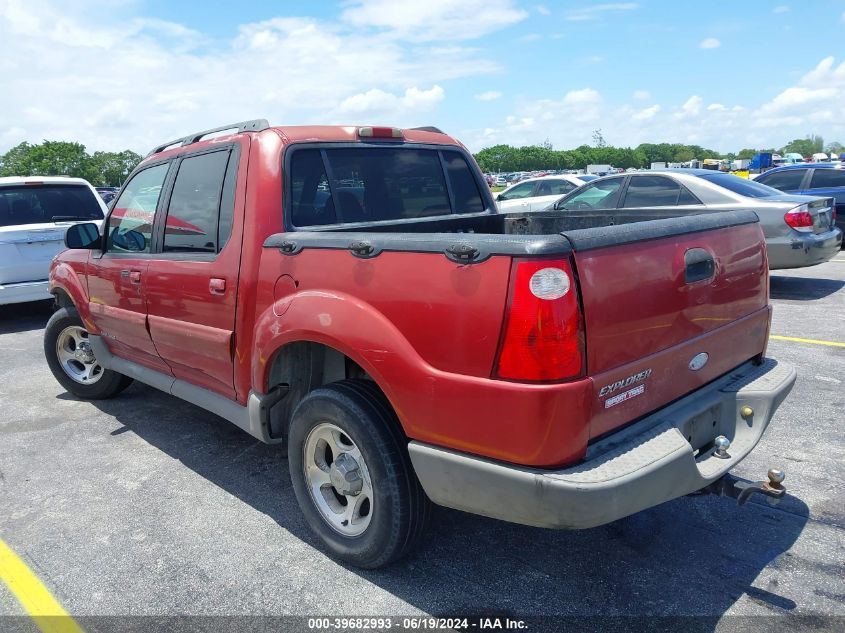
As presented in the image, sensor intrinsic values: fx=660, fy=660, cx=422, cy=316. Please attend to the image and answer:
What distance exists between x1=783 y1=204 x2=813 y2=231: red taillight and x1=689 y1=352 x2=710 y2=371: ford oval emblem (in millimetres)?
6582

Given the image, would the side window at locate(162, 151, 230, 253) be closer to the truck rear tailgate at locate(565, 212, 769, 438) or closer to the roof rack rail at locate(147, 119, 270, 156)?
the roof rack rail at locate(147, 119, 270, 156)

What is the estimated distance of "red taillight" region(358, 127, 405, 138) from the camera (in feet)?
12.3

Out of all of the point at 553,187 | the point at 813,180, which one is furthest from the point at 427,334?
the point at 553,187

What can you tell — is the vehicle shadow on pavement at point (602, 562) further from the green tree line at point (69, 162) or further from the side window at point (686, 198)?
the green tree line at point (69, 162)

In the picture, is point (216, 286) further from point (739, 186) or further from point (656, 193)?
point (739, 186)

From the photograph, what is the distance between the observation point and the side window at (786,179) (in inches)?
472

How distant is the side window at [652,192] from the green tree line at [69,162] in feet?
266

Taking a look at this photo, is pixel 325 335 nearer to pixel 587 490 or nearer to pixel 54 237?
pixel 587 490

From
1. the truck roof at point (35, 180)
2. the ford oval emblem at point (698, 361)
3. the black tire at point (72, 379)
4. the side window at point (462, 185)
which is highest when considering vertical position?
the truck roof at point (35, 180)

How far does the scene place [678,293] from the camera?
8.52ft

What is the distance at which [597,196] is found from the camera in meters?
9.75

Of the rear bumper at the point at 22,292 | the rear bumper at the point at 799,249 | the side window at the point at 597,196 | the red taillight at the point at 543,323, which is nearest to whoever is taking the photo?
the red taillight at the point at 543,323

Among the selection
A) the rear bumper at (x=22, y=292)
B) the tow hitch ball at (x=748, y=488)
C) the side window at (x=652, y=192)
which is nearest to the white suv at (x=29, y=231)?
the rear bumper at (x=22, y=292)

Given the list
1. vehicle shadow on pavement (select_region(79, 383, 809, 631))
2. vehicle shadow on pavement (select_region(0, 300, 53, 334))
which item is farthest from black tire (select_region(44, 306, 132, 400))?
vehicle shadow on pavement (select_region(0, 300, 53, 334))
